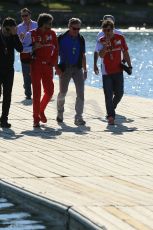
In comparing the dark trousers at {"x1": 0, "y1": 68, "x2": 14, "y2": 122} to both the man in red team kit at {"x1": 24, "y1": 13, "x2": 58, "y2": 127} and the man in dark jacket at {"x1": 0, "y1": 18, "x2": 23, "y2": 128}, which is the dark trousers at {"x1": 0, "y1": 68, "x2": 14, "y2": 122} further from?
the man in red team kit at {"x1": 24, "y1": 13, "x2": 58, "y2": 127}

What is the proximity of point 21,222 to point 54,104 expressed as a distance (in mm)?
9151

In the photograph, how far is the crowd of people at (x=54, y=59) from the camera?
1491 centimetres

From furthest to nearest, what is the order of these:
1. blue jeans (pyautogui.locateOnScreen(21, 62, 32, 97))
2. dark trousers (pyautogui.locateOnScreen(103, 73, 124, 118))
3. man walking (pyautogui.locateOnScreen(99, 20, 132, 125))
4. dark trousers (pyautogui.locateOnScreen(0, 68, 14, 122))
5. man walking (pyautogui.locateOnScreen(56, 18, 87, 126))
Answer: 1. blue jeans (pyautogui.locateOnScreen(21, 62, 32, 97))
2. dark trousers (pyautogui.locateOnScreen(103, 73, 124, 118))
3. man walking (pyautogui.locateOnScreen(99, 20, 132, 125))
4. man walking (pyautogui.locateOnScreen(56, 18, 87, 126))
5. dark trousers (pyautogui.locateOnScreen(0, 68, 14, 122))

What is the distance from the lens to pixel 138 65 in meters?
36.7

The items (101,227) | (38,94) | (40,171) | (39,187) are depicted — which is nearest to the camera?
(101,227)

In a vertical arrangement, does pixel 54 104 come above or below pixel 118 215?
below

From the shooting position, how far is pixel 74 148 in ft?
42.4

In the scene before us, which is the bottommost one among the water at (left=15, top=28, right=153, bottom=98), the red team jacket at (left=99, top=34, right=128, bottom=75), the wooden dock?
the water at (left=15, top=28, right=153, bottom=98)

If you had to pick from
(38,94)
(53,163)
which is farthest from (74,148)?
(38,94)

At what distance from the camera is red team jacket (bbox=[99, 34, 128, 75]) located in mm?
15523

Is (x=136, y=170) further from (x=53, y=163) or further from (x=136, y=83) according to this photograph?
(x=136, y=83)

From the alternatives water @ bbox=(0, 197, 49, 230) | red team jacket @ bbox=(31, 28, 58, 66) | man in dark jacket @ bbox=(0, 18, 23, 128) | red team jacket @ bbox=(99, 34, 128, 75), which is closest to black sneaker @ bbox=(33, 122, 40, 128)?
man in dark jacket @ bbox=(0, 18, 23, 128)

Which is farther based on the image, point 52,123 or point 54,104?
point 54,104

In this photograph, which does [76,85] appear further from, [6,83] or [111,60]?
[6,83]
